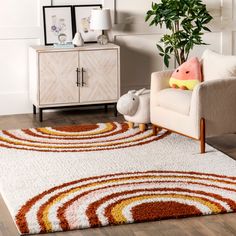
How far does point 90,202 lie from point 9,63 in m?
2.97

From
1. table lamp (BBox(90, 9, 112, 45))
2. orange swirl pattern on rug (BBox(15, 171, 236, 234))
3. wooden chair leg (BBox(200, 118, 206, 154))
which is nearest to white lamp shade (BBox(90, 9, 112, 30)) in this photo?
table lamp (BBox(90, 9, 112, 45))

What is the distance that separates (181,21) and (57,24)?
1.28 meters

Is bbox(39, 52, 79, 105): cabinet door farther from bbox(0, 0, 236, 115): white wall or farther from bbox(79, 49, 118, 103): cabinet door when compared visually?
bbox(0, 0, 236, 115): white wall

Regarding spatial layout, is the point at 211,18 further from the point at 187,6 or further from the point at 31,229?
the point at 31,229

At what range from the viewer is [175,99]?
19.0 feet

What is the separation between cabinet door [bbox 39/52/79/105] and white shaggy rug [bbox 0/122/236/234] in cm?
52

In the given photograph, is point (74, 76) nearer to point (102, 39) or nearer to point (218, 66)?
point (102, 39)

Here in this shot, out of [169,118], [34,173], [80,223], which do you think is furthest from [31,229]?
[169,118]

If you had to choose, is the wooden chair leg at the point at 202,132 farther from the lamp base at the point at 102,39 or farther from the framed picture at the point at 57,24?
the framed picture at the point at 57,24

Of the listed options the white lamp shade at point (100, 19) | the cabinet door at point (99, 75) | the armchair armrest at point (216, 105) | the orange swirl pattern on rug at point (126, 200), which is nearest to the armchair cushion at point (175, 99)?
the armchair armrest at point (216, 105)

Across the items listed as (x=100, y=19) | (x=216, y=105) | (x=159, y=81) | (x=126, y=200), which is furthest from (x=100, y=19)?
(x=126, y=200)

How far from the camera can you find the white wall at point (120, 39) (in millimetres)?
7016

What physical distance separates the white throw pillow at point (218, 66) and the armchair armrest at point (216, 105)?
16cm

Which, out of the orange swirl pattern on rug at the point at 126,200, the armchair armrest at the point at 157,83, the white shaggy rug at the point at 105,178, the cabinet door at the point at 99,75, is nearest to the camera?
the orange swirl pattern on rug at the point at 126,200
